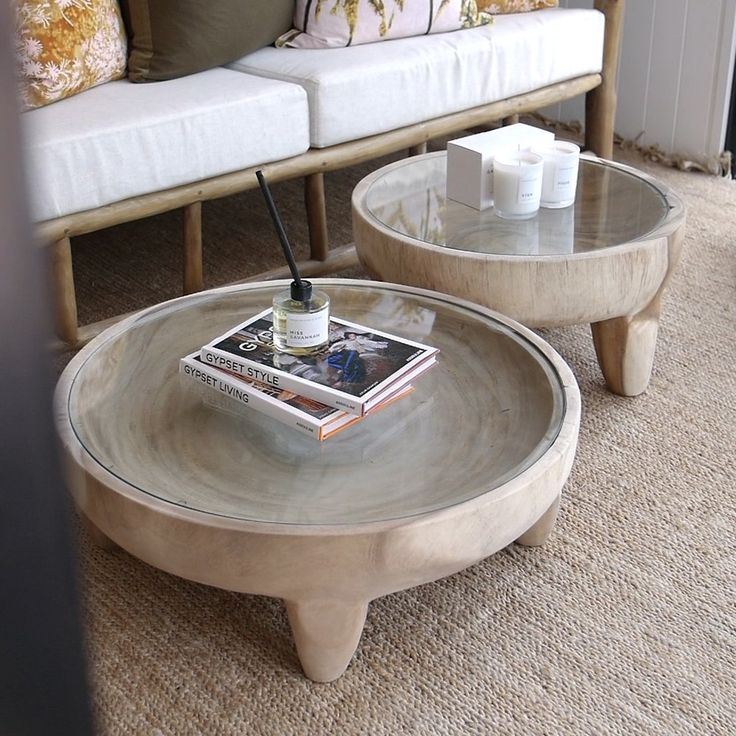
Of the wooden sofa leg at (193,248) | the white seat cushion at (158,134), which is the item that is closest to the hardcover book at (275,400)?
the white seat cushion at (158,134)

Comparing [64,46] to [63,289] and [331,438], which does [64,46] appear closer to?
[63,289]

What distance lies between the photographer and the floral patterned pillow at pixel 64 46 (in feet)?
6.82

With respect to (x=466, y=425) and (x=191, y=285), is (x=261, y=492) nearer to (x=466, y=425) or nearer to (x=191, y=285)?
(x=466, y=425)

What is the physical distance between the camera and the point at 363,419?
1.36m

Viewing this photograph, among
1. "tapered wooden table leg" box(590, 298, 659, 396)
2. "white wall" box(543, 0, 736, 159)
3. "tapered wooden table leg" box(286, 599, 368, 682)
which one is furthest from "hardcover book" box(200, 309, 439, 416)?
"white wall" box(543, 0, 736, 159)

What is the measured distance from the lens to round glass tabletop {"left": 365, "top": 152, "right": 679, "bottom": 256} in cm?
183

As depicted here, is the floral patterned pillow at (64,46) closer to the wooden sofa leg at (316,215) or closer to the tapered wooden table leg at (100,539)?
the wooden sofa leg at (316,215)

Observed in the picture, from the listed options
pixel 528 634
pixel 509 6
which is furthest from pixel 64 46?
pixel 528 634

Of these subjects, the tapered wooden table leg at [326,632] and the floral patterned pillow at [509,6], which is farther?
the floral patterned pillow at [509,6]

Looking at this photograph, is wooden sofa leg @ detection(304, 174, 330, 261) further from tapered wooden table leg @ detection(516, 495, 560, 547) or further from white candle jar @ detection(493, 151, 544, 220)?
tapered wooden table leg @ detection(516, 495, 560, 547)

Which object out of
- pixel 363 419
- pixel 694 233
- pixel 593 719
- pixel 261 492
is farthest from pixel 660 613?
pixel 694 233

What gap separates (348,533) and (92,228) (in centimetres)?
Result: 121

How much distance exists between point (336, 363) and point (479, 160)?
728 mm

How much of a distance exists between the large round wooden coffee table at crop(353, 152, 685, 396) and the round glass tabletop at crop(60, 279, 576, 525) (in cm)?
13
